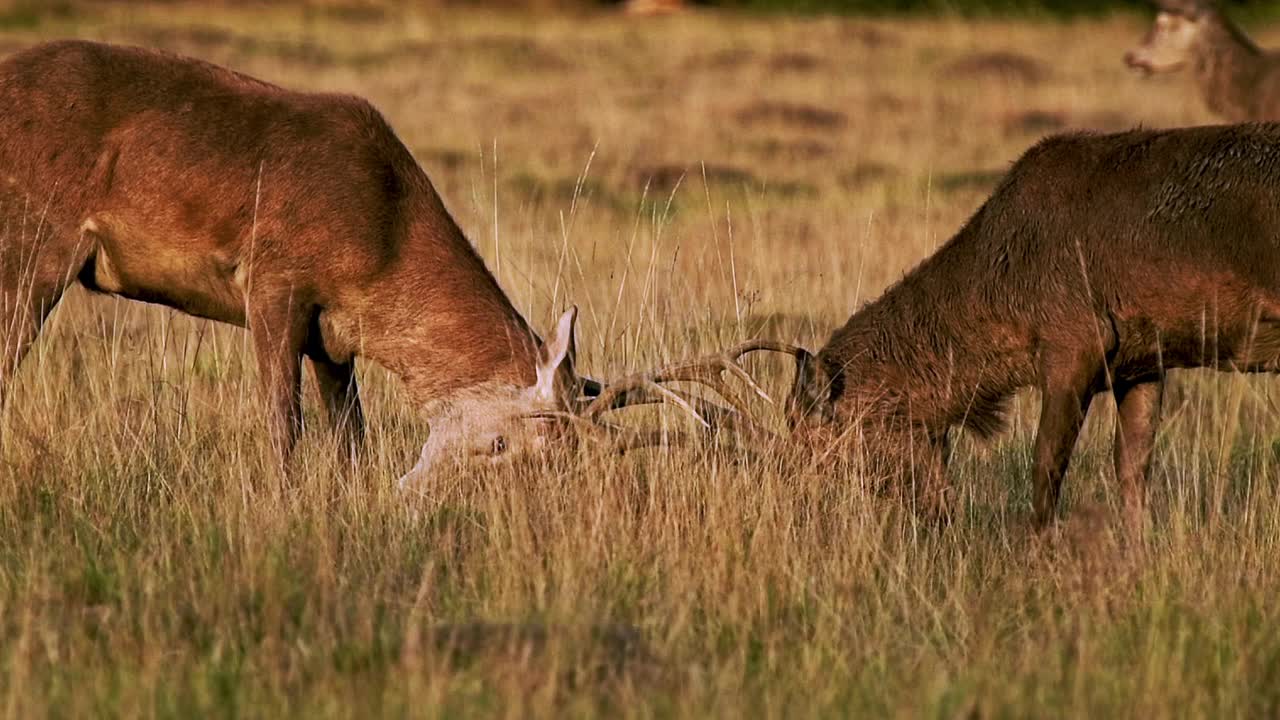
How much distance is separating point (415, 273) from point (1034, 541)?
264 cm

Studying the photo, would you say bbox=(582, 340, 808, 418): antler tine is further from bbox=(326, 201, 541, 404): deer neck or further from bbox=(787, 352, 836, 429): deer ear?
bbox=(326, 201, 541, 404): deer neck

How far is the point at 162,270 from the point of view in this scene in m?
7.90

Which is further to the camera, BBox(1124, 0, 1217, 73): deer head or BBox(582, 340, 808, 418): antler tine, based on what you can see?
BBox(1124, 0, 1217, 73): deer head

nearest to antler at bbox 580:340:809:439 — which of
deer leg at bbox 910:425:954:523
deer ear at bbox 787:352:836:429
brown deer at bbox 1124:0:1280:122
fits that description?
deer ear at bbox 787:352:836:429

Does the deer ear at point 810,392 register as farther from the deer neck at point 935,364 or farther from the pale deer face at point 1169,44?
the pale deer face at point 1169,44

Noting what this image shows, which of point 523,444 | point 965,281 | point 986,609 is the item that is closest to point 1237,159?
point 965,281

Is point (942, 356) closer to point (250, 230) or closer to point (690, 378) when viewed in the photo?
point (690, 378)

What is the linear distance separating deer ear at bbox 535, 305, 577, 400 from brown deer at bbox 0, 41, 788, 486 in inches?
4.4

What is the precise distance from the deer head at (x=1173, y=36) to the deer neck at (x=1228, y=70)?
0.66ft

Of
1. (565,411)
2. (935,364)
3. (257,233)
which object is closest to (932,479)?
(935,364)

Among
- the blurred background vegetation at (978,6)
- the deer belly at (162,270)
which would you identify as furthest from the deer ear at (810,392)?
the blurred background vegetation at (978,6)

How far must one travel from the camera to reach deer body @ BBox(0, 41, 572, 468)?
25.6ft

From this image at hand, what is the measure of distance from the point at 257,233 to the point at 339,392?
2.76 feet

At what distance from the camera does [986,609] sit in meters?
6.20
